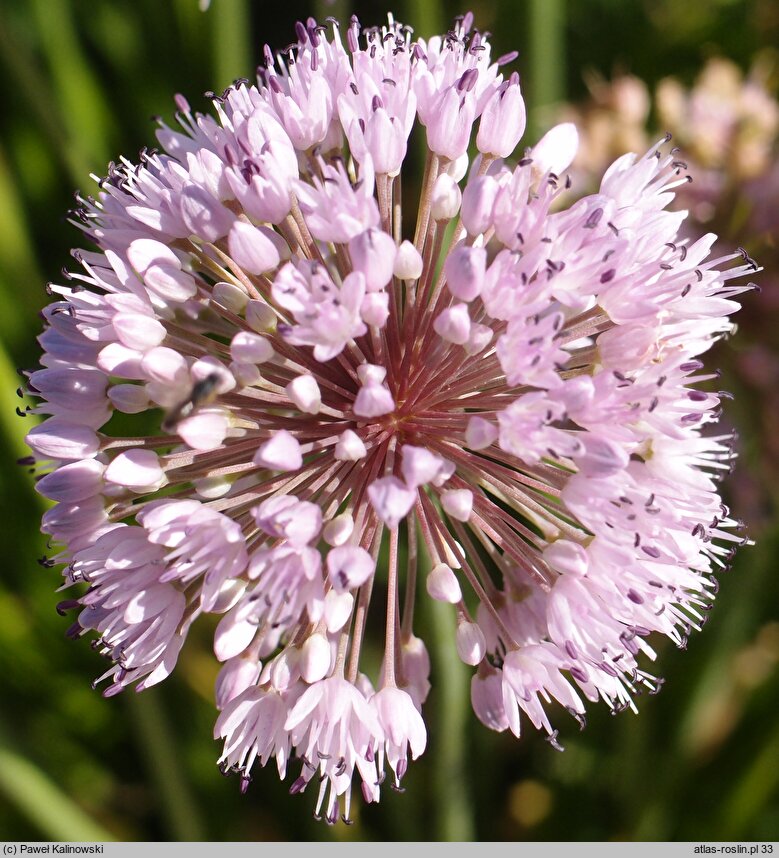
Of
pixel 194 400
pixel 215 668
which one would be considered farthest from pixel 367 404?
pixel 215 668

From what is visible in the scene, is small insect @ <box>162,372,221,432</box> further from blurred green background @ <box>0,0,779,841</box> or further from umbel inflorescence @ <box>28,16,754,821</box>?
blurred green background @ <box>0,0,779,841</box>

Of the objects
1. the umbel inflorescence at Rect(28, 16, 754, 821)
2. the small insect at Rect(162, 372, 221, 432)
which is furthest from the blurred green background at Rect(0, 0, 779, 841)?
the small insect at Rect(162, 372, 221, 432)

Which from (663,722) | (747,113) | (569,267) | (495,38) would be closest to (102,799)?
(663,722)

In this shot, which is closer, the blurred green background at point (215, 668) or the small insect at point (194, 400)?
the small insect at point (194, 400)

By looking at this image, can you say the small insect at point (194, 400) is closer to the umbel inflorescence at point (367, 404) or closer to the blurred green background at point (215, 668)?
the umbel inflorescence at point (367, 404)

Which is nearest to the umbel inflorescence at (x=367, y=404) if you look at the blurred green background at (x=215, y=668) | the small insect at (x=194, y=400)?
the small insect at (x=194, y=400)

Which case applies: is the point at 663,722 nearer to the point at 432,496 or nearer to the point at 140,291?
the point at 432,496
